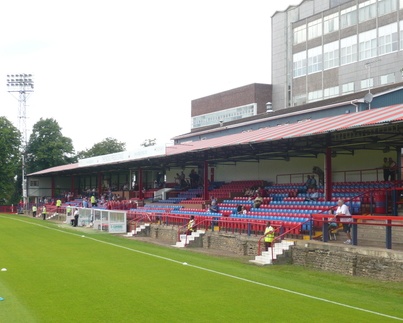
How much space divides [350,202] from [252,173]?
15230 mm

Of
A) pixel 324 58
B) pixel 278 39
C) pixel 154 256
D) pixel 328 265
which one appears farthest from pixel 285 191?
pixel 278 39

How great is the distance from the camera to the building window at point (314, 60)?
6225 centimetres

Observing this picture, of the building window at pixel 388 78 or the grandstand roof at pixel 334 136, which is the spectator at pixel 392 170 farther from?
the building window at pixel 388 78

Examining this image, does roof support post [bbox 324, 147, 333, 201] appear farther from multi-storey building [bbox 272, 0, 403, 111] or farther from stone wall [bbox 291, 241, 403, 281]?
multi-storey building [bbox 272, 0, 403, 111]

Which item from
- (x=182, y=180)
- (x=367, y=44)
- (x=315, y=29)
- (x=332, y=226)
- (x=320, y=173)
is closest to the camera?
(x=332, y=226)

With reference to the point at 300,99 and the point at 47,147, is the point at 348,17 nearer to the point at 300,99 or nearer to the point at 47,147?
the point at 300,99

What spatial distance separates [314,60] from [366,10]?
9.28 m

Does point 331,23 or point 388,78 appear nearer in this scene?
point 388,78

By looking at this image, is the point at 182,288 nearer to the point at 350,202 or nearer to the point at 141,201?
the point at 350,202

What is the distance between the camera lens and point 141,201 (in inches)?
1710

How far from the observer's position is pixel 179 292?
12.3m

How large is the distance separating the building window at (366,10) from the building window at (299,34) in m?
9.35

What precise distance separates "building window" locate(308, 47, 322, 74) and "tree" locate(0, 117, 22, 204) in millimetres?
42627

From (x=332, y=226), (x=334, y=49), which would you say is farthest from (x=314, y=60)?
(x=332, y=226)
